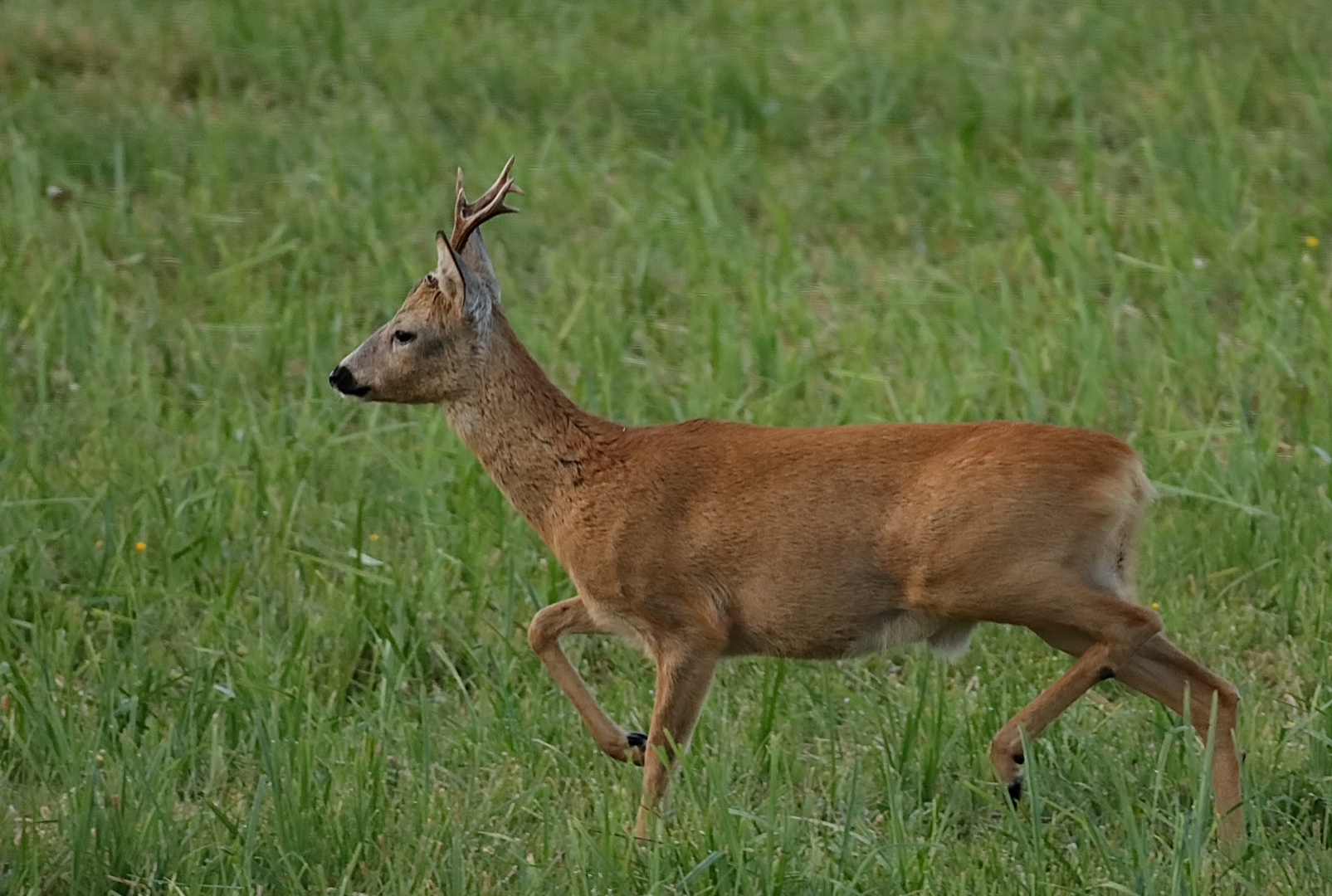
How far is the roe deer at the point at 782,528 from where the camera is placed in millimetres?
4746

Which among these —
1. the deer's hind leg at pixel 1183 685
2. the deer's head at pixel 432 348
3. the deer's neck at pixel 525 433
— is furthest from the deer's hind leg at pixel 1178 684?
the deer's head at pixel 432 348

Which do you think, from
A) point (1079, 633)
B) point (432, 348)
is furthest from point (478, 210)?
point (1079, 633)

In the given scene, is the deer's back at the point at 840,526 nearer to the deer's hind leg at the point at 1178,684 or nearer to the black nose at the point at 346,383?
the deer's hind leg at the point at 1178,684

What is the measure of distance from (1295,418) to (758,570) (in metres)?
2.94

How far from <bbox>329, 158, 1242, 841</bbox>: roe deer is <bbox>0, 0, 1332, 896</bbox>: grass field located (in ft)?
0.71

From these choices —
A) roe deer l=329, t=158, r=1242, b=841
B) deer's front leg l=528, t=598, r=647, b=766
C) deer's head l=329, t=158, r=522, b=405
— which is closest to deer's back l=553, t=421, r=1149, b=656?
roe deer l=329, t=158, r=1242, b=841

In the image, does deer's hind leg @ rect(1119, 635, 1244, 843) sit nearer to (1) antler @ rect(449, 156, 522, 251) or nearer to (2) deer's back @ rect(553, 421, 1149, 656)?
(2) deer's back @ rect(553, 421, 1149, 656)

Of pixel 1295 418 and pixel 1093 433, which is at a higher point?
pixel 1093 433

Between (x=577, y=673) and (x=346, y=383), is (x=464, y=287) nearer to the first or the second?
(x=346, y=383)

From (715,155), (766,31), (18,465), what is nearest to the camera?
(18,465)

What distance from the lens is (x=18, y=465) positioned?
6926 mm

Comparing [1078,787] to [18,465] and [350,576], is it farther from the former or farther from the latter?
[18,465]

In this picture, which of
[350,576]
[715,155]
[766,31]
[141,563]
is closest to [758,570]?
[350,576]

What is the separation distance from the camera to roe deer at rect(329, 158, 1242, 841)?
4.75 metres
